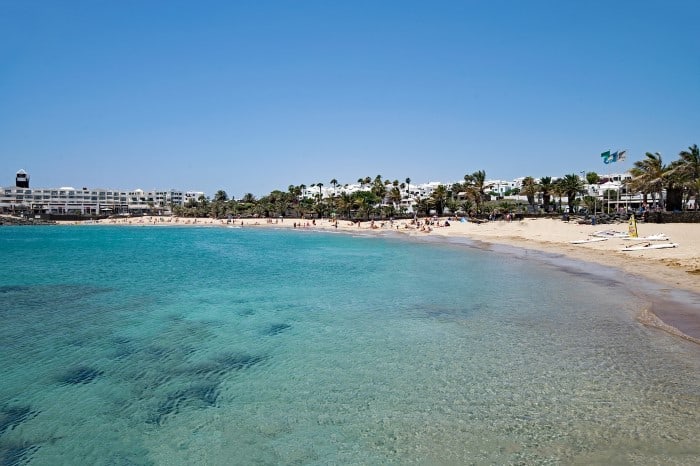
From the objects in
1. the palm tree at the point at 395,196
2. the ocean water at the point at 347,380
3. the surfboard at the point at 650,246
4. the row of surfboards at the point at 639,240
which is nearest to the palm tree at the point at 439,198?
the palm tree at the point at 395,196

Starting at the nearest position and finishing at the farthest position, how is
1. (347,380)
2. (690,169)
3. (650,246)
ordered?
(347,380)
(650,246)
(690,169)

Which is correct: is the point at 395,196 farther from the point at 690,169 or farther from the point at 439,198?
the point at 690,169

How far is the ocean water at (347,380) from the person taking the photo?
5.99 meters

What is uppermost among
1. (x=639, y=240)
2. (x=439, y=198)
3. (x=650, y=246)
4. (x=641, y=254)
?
(x=439, y=198)

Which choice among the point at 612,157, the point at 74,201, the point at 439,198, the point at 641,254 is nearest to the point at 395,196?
the point at 439,198

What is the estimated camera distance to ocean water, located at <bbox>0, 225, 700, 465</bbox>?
5.99 meters

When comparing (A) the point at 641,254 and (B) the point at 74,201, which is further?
(B) the point at 74,201

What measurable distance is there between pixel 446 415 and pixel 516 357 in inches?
130

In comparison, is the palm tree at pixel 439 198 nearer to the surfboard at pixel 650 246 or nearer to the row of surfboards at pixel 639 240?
the row of surfboards at pixel 639 240

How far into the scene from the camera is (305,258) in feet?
108

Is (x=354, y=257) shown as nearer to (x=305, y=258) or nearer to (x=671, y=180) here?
(x=305, y=258)

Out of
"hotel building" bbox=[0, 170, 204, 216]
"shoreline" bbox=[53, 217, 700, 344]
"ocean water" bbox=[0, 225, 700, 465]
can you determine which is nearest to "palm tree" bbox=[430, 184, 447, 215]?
"shoreline" bbox=[53, 217, 700, 344]

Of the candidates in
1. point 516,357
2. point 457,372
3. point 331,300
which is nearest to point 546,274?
point 331,300

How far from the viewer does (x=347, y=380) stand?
8391 millimetres
